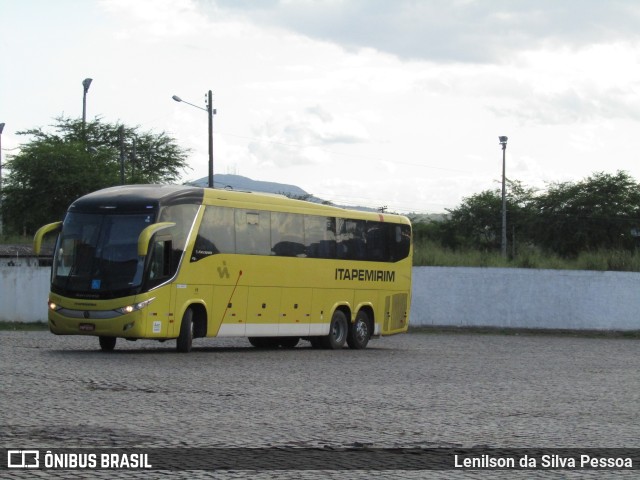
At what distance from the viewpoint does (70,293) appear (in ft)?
78.6

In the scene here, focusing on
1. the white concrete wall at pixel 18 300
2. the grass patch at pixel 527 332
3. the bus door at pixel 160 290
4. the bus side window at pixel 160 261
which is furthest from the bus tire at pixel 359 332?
the white concrete wall at pixel 18 300

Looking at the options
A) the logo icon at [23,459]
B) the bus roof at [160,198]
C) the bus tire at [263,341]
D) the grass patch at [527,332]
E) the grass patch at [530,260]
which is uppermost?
the bus roof at [160,198]

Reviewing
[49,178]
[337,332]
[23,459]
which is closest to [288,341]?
[337,332]

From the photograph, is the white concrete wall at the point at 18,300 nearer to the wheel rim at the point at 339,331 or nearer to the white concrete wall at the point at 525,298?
the white concrete wall at the point at 525,298

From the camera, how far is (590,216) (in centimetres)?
8300

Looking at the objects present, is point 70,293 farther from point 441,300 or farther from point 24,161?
point 24,161

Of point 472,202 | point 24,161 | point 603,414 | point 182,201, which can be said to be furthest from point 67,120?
point 603,414

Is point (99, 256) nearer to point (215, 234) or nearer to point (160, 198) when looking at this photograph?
point (160, 198)

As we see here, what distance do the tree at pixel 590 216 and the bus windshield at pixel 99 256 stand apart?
58.7 metres

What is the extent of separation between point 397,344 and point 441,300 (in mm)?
10631

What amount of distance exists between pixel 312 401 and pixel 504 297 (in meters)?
30.4

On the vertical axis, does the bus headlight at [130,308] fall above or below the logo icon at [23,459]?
above

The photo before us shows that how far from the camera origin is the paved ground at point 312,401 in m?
10.9

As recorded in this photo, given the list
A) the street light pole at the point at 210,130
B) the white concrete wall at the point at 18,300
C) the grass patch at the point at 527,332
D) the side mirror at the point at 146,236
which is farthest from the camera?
the street light pole at the point at 210,130
